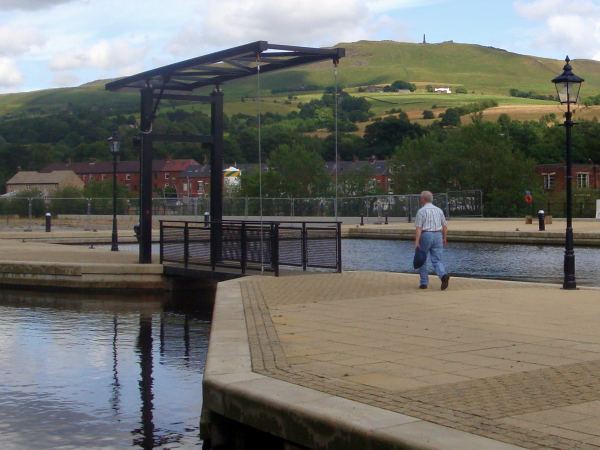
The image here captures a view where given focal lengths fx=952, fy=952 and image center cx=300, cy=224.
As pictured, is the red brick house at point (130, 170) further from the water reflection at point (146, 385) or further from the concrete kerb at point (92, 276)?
the water reflection at point (146, 385)

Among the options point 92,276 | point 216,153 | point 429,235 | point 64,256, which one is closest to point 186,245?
point 92,276

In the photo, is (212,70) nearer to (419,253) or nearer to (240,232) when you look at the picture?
(240,232)

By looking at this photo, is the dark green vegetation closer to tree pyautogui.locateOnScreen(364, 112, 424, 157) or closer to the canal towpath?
tree pyautogui.locateOnScreen(364, 112, 424, 157)

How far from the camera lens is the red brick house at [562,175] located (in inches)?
3701

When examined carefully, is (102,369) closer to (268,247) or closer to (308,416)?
(308,416)

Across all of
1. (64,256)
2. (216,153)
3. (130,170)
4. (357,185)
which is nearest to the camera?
(216,153)

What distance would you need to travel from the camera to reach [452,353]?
9.23 meters

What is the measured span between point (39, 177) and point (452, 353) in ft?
494

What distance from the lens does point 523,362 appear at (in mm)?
8648

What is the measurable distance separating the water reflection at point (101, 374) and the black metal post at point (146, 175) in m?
3.25

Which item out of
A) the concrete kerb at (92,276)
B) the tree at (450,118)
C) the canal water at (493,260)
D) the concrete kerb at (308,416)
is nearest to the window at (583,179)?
the tree at (450,118)

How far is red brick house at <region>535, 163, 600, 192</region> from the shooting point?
Result: 94000mm

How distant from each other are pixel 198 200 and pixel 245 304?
48075mm

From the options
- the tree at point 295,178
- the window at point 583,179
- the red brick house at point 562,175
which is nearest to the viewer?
the tree at point 295,178
